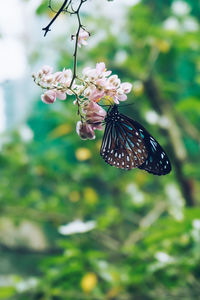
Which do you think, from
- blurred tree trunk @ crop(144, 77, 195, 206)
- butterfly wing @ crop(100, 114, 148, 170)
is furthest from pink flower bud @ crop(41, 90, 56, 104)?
blurred tree trunk @ crop(144, 77, 195, 206)

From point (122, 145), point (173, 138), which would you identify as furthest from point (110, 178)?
point (122, 145)

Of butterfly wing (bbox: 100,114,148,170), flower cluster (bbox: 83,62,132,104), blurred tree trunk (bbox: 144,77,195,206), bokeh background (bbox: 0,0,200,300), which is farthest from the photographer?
blurred tree trunk (bbox: 144,77,195,206)

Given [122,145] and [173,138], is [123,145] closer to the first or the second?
[122,145]

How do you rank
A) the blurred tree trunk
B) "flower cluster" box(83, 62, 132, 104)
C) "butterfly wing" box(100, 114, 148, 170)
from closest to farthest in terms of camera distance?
"flower cluster" box(83, 62, 132, 104)
"butterfly wing" box(100, 114, 148, 170)
the blurred tree trunk

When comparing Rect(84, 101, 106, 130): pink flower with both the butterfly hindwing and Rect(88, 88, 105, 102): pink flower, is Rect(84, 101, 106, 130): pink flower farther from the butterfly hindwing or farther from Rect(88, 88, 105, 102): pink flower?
the butterfly hindwing

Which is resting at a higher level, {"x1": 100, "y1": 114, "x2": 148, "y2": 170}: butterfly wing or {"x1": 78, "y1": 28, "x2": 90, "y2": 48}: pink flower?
{"x1": 78, "y1": 28, "x2": 90, "y2": 48}: pink flower

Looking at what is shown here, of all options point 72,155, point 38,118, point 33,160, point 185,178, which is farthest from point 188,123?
point 38,118
